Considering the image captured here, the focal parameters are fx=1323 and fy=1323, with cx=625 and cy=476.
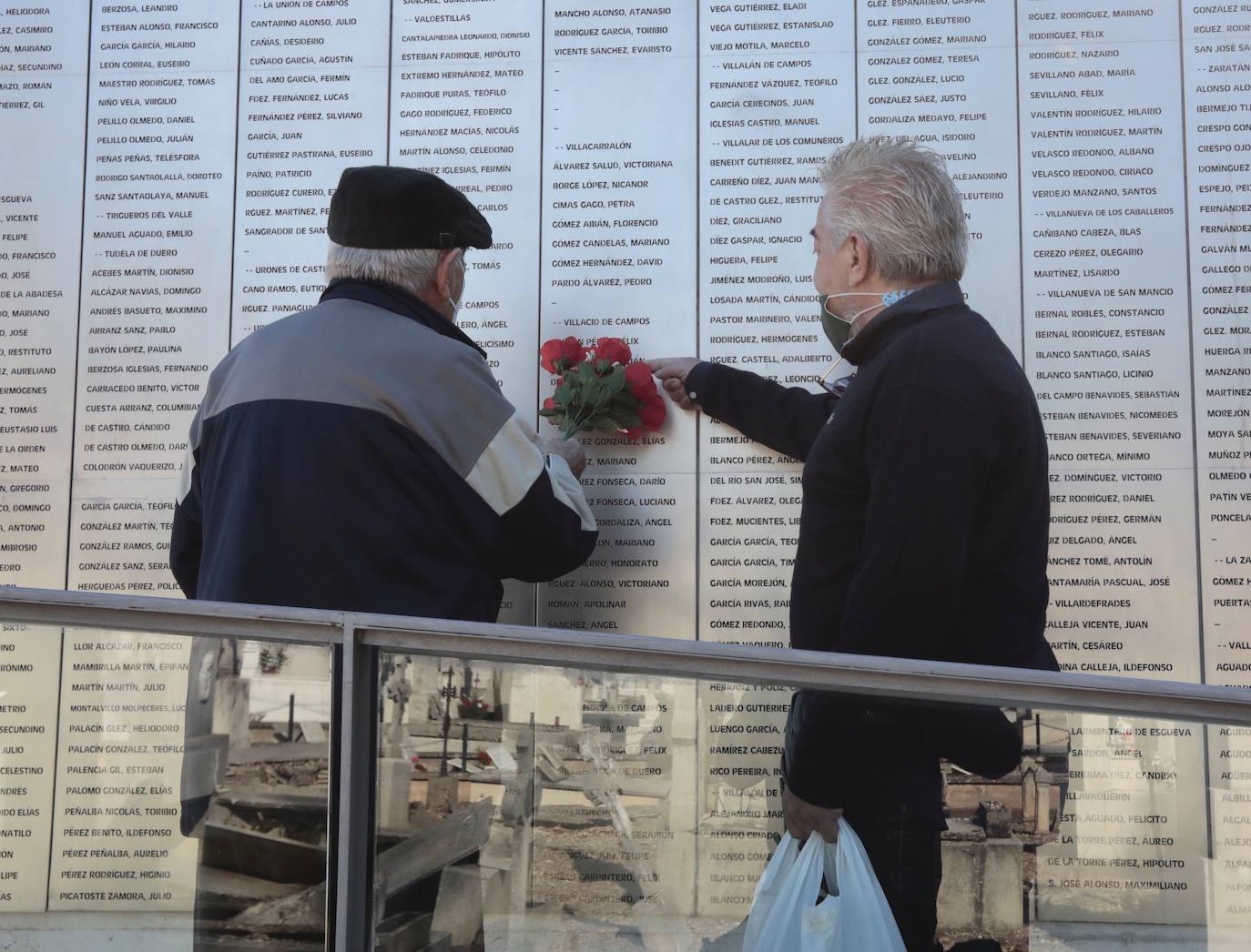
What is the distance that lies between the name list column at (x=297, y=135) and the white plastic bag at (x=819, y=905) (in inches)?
88.4

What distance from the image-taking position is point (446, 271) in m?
3.05

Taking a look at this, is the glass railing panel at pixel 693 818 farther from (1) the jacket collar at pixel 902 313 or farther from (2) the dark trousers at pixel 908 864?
(1) the jacket collar at pixel 902 313

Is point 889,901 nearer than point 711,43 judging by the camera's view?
Yes

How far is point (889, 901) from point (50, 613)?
1430 millimetres

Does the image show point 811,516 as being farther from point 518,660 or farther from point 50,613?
point 50,613

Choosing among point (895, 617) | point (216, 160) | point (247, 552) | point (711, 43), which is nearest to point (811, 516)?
point (895, 617)

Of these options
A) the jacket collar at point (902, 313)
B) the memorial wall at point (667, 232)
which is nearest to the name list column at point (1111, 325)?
the memorial wall at point (667, 232)

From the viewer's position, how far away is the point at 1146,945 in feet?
6.44

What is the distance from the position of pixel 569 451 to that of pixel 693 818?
4.73 ft

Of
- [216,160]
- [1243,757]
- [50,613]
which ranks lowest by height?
[1243,757]

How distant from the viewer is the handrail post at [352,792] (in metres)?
2.04

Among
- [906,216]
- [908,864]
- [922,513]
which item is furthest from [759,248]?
[908,864]

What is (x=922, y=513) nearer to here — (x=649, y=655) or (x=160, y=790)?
(x=649, y=655)

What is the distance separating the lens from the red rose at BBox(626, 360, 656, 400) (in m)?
3.45
